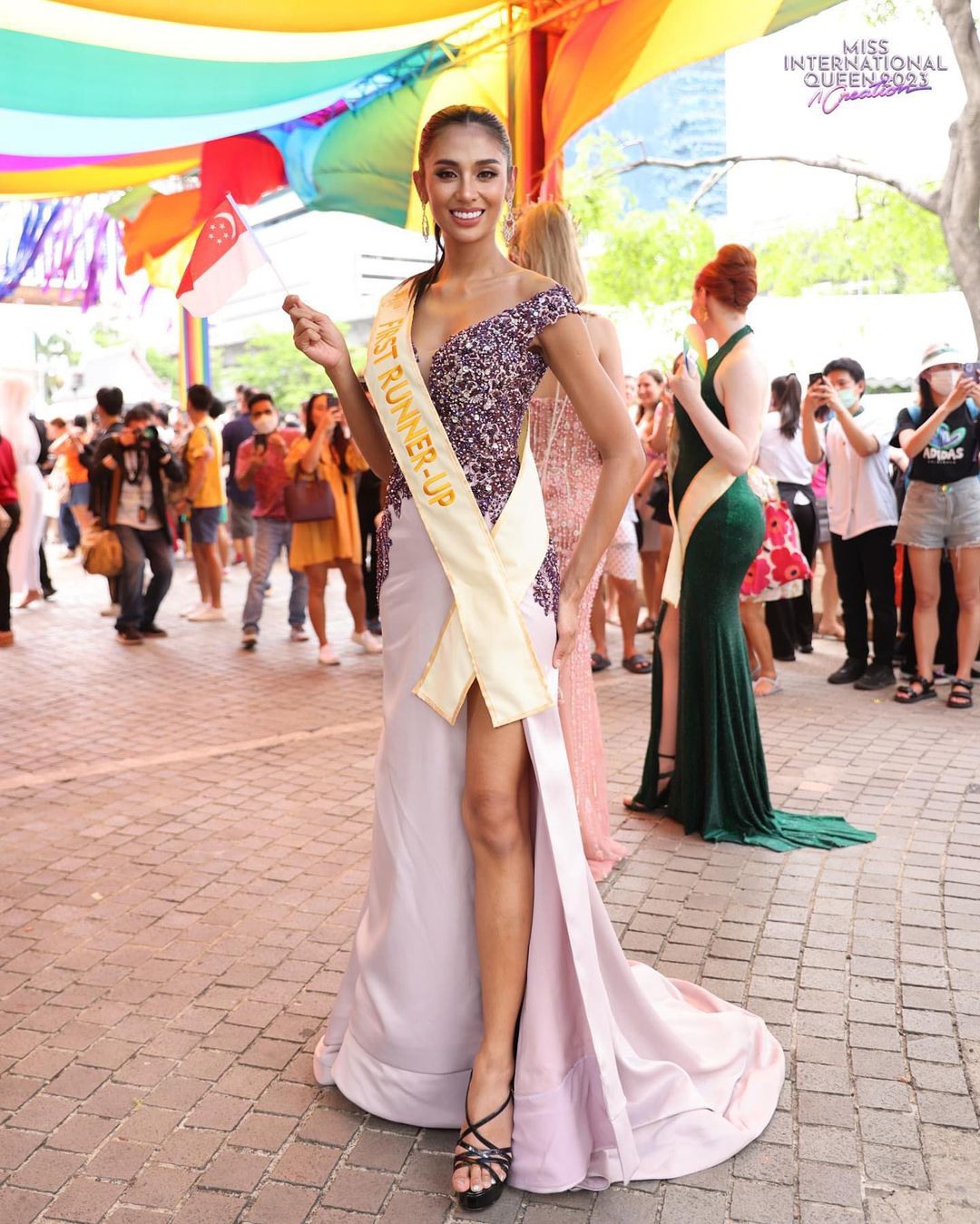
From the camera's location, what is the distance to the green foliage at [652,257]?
22.9 metres

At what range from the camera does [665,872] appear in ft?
14.7

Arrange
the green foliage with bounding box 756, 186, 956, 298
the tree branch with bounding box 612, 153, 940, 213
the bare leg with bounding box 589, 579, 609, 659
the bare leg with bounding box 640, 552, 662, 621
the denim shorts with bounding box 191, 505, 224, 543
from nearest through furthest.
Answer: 1. the bare leg with bounding box 589, 579, 609, 659
2. the bare leg with bounding box 640, 552, 662, 621
3. the denim shorts with bounding box 191, 505, 224, 543
4. the tree branch with bounding box 612, 153, 940, 213
5. the green foliage with bounding box 756, 186, 956, 298

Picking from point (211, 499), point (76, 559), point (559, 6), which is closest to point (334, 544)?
point (211, 499)

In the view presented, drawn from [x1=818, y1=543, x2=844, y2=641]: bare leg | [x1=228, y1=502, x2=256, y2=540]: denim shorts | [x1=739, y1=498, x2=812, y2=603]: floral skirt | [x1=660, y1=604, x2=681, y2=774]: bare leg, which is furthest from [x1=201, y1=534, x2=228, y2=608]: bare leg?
[x1=660, y1=604, x2=681, y2=774]: bare leg

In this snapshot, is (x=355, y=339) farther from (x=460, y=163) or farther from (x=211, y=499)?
(x=460, y=163)

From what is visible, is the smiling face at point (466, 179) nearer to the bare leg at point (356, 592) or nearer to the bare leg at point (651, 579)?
the bare leg at point (356, 592)

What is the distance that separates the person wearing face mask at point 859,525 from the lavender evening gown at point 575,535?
11.3 ft

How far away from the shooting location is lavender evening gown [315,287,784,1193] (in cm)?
260

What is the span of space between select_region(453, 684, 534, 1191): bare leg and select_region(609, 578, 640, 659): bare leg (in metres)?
5.43

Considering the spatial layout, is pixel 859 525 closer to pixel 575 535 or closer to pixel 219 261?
pixel 575 535

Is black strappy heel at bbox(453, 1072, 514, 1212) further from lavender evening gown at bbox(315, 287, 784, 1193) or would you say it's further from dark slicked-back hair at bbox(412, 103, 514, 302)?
dark slicked-back hair at bbox(412, 103, 514, 302)

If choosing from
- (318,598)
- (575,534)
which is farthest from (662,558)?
(575,534)

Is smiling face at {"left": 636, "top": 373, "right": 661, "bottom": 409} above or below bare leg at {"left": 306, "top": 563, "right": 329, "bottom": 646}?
above

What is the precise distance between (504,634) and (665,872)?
7.08 feet
